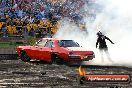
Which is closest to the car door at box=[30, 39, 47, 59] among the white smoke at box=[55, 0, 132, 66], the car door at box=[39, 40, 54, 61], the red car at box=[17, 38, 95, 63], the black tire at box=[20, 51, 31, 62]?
the red car at box=[17, 38, 95, 63]

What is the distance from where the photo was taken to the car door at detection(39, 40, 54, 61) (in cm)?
2071

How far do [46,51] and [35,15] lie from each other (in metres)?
19.2

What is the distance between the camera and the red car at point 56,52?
1948 cm

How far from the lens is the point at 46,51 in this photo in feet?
68.5

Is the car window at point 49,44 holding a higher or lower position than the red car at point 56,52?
higher

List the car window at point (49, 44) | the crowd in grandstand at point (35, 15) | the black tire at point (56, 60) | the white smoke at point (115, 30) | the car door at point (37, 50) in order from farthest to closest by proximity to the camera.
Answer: the crowd in grandstand at point (35, 15) < the white smoke at point (115, 30) < the car door at point (37, 50) < the car window at point (49, 44) < the black tire at point (56, 60)

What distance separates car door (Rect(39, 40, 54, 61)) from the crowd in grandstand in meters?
13.8

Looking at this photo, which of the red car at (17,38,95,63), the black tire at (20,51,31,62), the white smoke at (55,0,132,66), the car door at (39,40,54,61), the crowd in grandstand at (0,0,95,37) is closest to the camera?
the red car at (17,38,95,63)

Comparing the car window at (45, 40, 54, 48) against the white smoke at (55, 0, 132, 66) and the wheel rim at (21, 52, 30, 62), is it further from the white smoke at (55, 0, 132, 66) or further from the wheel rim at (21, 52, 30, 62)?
the white smoke at (55, 0, 132, 66)

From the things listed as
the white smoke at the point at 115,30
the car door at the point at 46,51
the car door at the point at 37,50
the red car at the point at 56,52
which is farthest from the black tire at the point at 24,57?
the white smoke at the point at 115,30

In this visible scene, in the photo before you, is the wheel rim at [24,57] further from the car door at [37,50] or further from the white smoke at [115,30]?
the white smoke at [115,30]

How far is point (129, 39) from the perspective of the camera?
25859 mm

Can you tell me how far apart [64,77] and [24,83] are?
6.99ft

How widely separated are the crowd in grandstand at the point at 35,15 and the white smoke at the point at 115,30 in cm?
479
